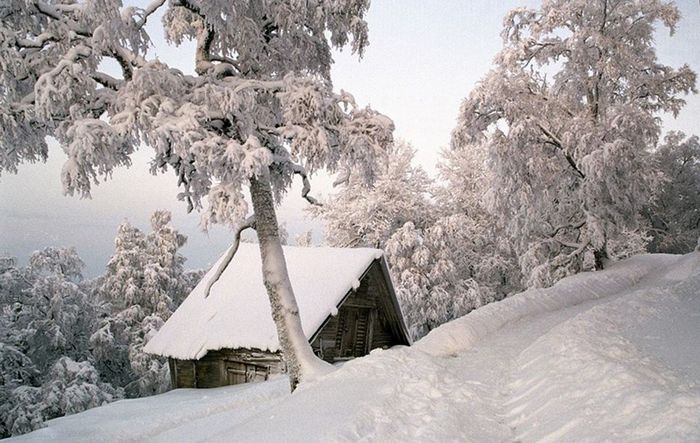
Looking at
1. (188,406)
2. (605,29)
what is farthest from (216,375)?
(605,29)

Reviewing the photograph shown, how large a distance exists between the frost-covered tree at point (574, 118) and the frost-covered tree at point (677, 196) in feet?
40.8

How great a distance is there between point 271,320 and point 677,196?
90.0 feet

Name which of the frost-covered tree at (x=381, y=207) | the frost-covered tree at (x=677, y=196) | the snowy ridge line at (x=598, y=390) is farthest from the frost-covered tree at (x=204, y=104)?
the frost-covered tree at (x=677, y=196)

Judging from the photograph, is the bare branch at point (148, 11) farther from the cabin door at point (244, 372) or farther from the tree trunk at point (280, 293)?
the cabin door at point (244, 372)

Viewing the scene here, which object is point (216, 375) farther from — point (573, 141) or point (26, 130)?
point (573, 141)

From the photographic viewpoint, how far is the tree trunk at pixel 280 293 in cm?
855

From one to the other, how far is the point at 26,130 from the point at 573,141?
17.1 meters

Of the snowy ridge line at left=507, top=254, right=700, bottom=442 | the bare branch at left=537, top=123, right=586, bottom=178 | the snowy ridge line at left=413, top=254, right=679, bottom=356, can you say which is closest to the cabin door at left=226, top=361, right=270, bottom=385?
the snowy ridge line at left=413, top=254, right=679, bottom=356

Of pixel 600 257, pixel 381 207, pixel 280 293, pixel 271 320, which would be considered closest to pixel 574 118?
pixel 600 257

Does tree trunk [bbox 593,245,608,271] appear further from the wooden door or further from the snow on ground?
the wooden door

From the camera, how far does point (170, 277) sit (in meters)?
28.6

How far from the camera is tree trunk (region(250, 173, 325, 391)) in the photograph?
8547 mm

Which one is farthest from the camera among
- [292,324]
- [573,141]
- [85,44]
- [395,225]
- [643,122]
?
[395,225]

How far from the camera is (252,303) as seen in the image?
1689 cm
